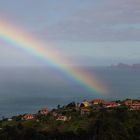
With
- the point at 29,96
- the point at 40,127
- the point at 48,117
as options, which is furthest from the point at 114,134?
the point at 29,96

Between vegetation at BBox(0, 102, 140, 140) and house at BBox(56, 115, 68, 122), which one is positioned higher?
house at BBox(56, 115, 68, 122)

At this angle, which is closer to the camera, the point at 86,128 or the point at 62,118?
the point at 86,128

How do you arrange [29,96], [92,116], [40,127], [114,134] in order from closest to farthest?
1. [114,134]
2. [40,127]
3. [92,116]
4. [29,96]

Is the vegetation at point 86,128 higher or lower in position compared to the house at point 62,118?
lower

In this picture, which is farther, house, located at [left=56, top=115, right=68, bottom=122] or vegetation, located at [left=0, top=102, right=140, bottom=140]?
house, located at [left=56, top=115, right=68, bottom=122]

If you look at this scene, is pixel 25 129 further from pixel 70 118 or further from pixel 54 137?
pixel 70 118

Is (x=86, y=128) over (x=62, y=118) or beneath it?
beneath

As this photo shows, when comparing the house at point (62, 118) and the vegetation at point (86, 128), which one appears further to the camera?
the house at point (62, 118)

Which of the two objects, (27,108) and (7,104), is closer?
(27,108)
